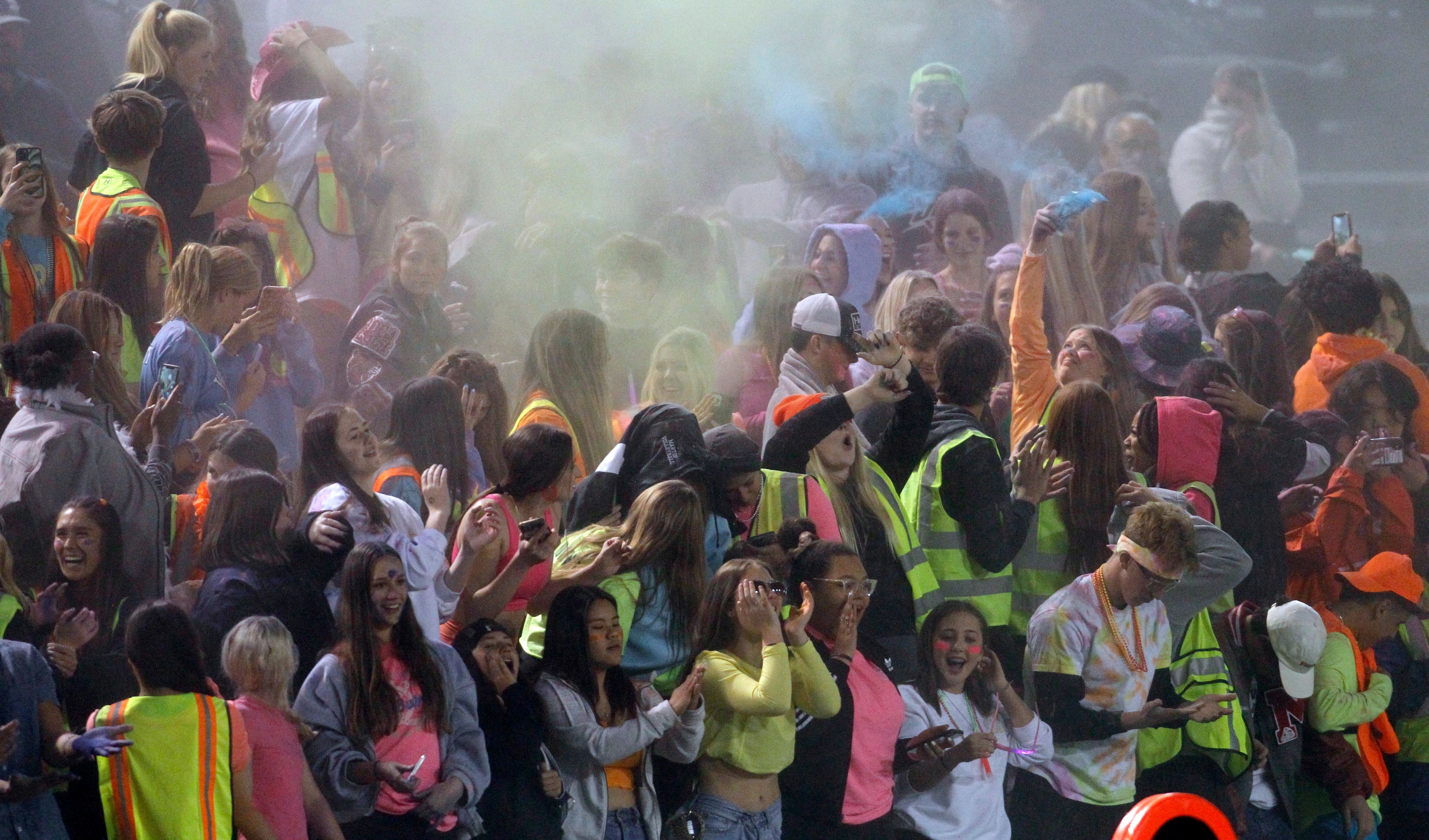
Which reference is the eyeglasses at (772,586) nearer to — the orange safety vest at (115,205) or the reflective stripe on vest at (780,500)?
the reflective stripe on vest at (780,500)

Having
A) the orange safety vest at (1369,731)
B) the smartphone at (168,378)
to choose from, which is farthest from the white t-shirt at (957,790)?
the smartphone at (168,378)

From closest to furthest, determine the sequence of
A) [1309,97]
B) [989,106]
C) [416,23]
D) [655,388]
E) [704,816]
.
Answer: [704,816]
[655,388]
[416,23]
[989,106]
[1309,97]

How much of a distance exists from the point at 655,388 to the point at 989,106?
6.88 meters

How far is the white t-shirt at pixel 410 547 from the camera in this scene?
3.54m

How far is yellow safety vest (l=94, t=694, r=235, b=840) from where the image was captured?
3.02 meters

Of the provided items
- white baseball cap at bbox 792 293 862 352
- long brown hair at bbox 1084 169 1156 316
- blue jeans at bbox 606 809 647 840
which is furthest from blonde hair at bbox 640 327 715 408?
long brown hair at bbox 1084 169 1156 316

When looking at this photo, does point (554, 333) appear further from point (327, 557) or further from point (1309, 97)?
point (1309, 97)

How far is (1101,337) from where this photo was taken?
482cm

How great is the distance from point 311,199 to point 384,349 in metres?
0.80

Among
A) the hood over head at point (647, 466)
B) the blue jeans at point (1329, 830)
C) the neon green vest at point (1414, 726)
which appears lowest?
the blue jeans at point (1329, 830)

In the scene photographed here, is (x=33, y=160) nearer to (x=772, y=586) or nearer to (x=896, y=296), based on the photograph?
(x=772, y=586)

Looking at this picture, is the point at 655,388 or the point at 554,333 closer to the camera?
the point at 554,333

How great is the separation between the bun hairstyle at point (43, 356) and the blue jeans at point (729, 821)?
162cm

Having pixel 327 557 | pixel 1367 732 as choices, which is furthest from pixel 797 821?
pixel 1367 732
